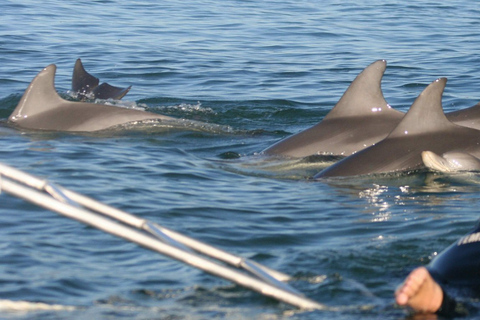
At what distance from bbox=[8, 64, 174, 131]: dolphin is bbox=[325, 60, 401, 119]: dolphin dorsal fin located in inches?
104

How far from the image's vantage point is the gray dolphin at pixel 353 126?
10156mm

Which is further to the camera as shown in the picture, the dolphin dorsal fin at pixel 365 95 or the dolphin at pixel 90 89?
the dolphin at pixel 90 89

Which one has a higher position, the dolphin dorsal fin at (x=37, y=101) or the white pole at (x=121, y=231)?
the white pole at (x=121, y=231)

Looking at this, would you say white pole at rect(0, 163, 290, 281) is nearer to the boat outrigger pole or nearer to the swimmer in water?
the boat outrigger pole

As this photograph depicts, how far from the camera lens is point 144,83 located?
15656 mm

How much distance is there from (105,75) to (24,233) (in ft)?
32.0

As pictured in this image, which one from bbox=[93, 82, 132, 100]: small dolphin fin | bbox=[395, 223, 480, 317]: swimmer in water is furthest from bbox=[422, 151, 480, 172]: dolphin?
bbox=[93, 82, 132, 100]: small dolphin fin

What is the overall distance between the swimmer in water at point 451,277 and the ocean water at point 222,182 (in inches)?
11.3

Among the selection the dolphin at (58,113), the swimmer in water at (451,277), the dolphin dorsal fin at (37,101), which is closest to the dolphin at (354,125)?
the dolphin at (58,113)

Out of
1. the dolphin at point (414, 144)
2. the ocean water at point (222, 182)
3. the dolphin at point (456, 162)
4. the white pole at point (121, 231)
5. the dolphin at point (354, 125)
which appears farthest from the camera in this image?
the dolphin at point (354, 125)

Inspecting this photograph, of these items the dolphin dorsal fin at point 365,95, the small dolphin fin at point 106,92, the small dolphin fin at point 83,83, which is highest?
the dolphin dorsal fin at point 365,95

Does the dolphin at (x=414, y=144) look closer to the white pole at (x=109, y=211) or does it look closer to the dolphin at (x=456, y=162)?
the dolphin at (x=456, y=162)

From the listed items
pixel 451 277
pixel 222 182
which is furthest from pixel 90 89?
pixel 451 277

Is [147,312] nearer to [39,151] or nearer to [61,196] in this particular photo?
[61,196]
